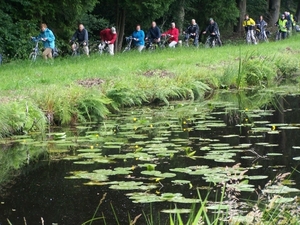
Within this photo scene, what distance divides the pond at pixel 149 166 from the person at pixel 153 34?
1895cm

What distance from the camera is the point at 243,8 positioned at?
157ft

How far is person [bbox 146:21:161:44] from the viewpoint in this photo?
3444cm

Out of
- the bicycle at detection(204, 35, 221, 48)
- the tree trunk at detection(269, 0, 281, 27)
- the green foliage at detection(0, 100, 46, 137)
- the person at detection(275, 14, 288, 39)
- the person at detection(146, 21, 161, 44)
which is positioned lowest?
the green foliage at detection(0, 100, 46, 137)

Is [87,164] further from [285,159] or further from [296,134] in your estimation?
[296,134]

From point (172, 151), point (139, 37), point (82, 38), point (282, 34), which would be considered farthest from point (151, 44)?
point (172, 151)

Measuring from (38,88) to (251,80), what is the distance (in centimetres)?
785

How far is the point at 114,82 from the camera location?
17406 millimetres

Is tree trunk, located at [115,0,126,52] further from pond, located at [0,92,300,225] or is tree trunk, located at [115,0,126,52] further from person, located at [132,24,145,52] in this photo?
pond, located at [0,92,300,225]

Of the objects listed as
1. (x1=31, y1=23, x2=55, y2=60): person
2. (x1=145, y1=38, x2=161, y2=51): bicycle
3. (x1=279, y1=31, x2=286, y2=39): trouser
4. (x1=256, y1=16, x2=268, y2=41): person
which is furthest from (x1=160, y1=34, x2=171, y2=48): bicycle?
(x1=279, y1=31, x2=286, y2=39): trouser

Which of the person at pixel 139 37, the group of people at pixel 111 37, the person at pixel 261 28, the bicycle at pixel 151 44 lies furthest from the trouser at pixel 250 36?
the person at pixel 139 37

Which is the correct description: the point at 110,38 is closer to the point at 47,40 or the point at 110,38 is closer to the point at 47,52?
the point at 47,52

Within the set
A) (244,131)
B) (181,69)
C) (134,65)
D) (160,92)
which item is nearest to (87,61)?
(134,65)

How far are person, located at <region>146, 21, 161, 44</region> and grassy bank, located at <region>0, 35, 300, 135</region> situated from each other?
7380mm

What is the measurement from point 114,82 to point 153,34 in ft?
56.8
